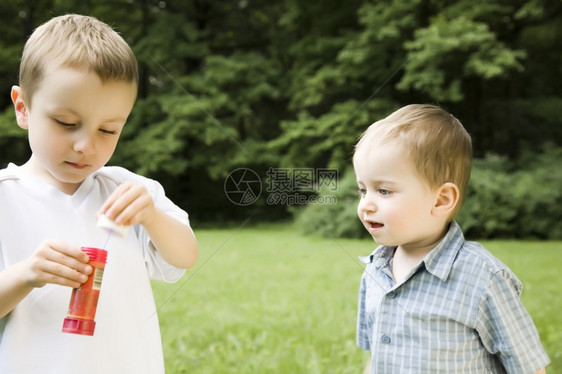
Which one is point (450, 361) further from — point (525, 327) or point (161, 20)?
point (161, 20)

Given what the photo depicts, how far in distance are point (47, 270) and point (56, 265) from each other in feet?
0.06

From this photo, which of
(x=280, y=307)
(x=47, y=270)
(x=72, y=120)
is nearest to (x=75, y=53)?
(x=72, y=120)

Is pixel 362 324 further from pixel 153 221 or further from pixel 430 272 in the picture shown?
pixel 153 221

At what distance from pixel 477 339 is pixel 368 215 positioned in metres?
0.34

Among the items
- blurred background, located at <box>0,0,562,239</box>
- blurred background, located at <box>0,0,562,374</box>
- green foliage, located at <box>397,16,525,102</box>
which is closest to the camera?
blurred background, located at <box>0,0,562,374</box>

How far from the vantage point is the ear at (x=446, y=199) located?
1.30m

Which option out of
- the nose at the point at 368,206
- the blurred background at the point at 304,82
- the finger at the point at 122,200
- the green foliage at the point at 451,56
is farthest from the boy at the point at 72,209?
the green foliage at the point at 451,56

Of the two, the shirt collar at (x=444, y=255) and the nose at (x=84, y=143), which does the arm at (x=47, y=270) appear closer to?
the nose at (x=84, y=143)

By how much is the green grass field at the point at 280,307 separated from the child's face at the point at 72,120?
169 centimetres

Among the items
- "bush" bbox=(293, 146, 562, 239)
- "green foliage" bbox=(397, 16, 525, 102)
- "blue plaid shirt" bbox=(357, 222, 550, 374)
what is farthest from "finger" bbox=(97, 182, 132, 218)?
"green foliage" bbox=(397, 16, 525, 102)

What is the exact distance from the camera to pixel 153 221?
3.65 ft

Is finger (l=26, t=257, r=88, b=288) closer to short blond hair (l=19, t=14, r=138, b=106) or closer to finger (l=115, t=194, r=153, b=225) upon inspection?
finger (l=115, t=194, r=153, b=225)

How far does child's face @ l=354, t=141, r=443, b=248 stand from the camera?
1271 mm

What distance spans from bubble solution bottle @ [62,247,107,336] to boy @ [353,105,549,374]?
1.86 feet
